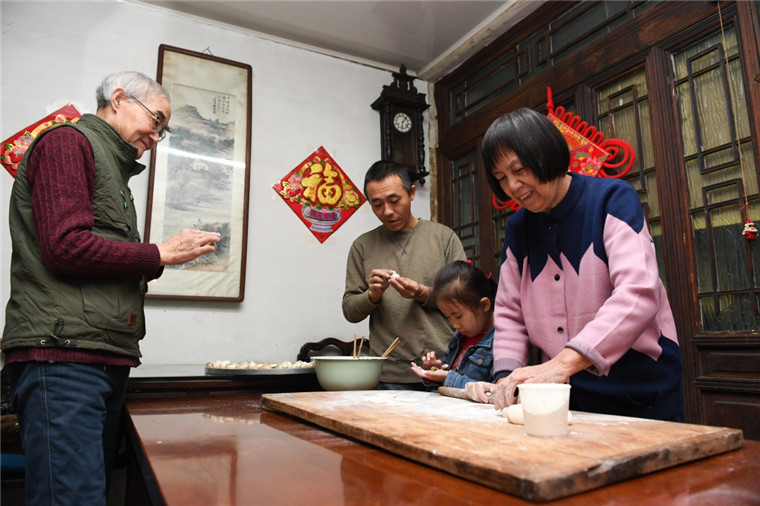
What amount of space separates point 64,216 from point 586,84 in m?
2.62

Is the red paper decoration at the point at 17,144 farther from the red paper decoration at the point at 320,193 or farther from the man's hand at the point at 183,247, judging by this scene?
the man's hand at the point at 183,247

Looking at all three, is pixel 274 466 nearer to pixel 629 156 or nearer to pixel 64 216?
pixel 64 216

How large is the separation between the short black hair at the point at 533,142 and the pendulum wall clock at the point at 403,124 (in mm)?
2571

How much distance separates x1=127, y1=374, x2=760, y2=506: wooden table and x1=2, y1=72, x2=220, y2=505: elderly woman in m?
0.22

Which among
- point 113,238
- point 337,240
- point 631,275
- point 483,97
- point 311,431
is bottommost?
point 311,431

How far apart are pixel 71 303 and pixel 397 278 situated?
42.2 inches

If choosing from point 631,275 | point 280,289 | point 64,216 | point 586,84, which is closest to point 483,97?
point 586,84

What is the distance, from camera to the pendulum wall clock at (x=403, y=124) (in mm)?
3818

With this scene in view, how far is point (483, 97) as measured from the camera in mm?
3607

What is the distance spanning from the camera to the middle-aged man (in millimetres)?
2059

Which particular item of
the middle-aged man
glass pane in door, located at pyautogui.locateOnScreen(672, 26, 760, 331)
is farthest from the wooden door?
the middle-aged man

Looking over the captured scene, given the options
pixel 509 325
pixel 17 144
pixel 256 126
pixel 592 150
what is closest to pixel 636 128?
pixel 592 150

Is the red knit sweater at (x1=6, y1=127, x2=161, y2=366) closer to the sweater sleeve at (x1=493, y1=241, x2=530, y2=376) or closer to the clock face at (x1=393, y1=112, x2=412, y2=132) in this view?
the sweater sleeve at (x1=493, y1=241, x2=530, y2=376)

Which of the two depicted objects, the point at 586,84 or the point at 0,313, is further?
the point at 586,84
